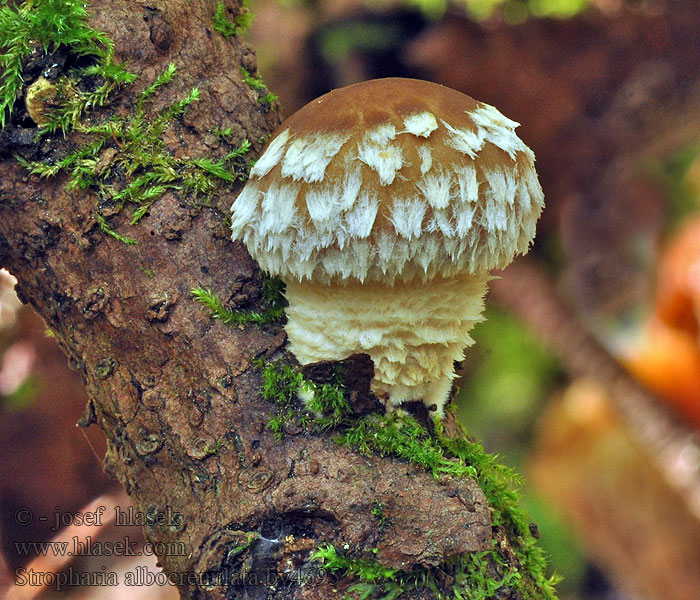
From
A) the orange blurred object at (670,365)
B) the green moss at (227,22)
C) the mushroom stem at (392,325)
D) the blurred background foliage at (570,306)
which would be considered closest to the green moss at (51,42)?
the green moss at (227,22)

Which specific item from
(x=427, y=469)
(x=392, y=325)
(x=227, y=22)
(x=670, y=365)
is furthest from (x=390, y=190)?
(x=670, y=365)

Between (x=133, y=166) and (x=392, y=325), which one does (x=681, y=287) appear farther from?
(x=133, y=166)

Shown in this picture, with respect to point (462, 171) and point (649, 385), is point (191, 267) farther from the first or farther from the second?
point (649, 385)

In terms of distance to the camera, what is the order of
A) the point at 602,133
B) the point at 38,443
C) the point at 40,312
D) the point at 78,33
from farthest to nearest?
the point at 602,133 < the point at 38,443 < the point at 40,312 < the point at 78,33

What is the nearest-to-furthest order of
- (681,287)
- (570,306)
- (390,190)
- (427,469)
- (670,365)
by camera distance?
1. (390,190)
2. (427,469)
3. (670,365)
4. (681,287)
5. (570,306)

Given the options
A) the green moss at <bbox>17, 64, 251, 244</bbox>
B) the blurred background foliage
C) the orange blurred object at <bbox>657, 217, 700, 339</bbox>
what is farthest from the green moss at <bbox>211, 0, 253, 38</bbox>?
the orange blurred object at <bbox>657, 217, 700, 339</bbox>

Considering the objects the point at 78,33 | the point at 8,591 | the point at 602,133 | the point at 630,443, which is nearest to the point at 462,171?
the point at 78,33
